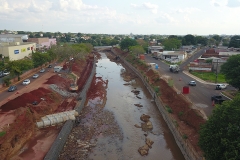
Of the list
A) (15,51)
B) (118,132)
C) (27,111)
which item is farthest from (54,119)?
(15,51)

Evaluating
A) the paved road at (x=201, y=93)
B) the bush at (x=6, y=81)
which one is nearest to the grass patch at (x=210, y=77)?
the paved road at (x=201, y=93)

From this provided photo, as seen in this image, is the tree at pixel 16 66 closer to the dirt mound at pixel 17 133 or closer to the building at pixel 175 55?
the dirt mound at pixel 17 133

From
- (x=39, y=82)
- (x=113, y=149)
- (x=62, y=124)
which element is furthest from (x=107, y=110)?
(x=39, y=82)

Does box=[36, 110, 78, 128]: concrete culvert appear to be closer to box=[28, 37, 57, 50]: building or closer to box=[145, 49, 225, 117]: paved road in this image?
box=[145, 49, 225, 117]: paved road

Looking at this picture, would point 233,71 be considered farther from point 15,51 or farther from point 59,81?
point 15,51

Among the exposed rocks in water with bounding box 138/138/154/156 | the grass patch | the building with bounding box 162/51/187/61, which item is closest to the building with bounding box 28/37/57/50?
the building with bounding box 162/51/187/61

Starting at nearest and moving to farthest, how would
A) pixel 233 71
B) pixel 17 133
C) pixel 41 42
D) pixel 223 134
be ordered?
pixel 223 134, pixel 17 133, pixel 233 71, pixel 41 42
